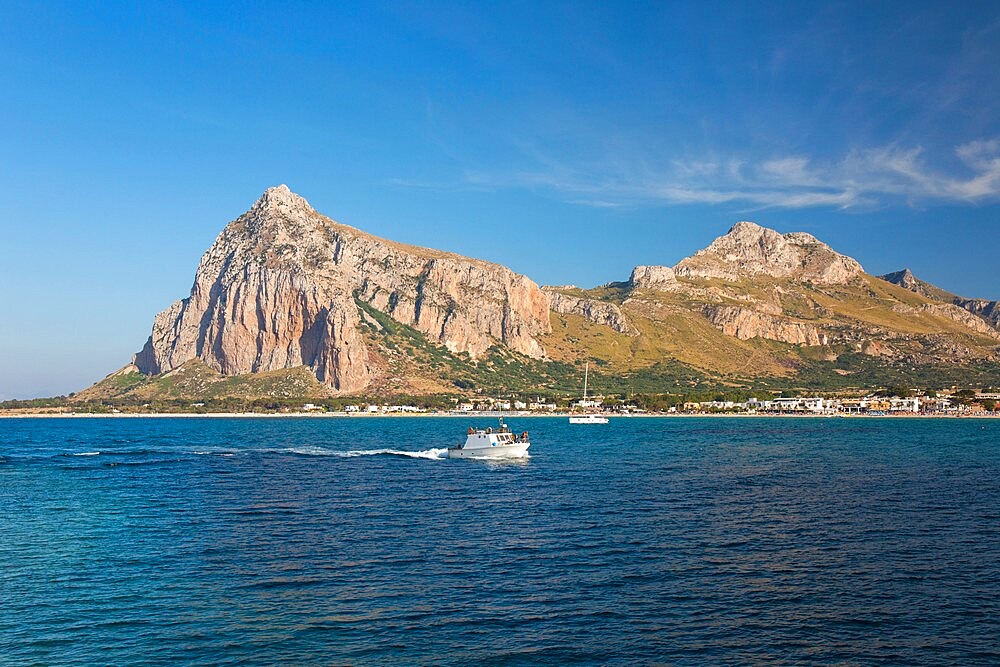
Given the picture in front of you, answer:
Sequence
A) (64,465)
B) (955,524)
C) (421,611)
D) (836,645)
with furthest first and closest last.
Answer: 1. (64,465)
2. (955,524)
3. (421,611)
4. (836,645)

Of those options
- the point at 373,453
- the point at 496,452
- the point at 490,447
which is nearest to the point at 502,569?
the point at 496,452

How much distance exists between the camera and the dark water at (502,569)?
87.1ft

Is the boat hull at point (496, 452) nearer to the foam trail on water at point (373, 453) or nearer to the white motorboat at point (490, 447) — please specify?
the white motorboat at point (490, 447)

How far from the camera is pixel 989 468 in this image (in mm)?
83062

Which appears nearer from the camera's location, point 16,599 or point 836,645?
point 836,645

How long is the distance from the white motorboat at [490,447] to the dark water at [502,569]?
2287cm

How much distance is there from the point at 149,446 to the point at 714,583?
106 metres

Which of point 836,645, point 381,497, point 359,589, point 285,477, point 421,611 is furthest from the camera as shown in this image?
point 285,477

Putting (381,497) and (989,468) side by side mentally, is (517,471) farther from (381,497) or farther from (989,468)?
(989,468)

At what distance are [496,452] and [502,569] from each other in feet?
210

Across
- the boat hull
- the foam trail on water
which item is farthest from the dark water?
the foam trail on water

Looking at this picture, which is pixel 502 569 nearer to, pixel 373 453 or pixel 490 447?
pixel 490 447

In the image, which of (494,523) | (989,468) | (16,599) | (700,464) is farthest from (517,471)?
(16,599)

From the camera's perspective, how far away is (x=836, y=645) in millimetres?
26672
